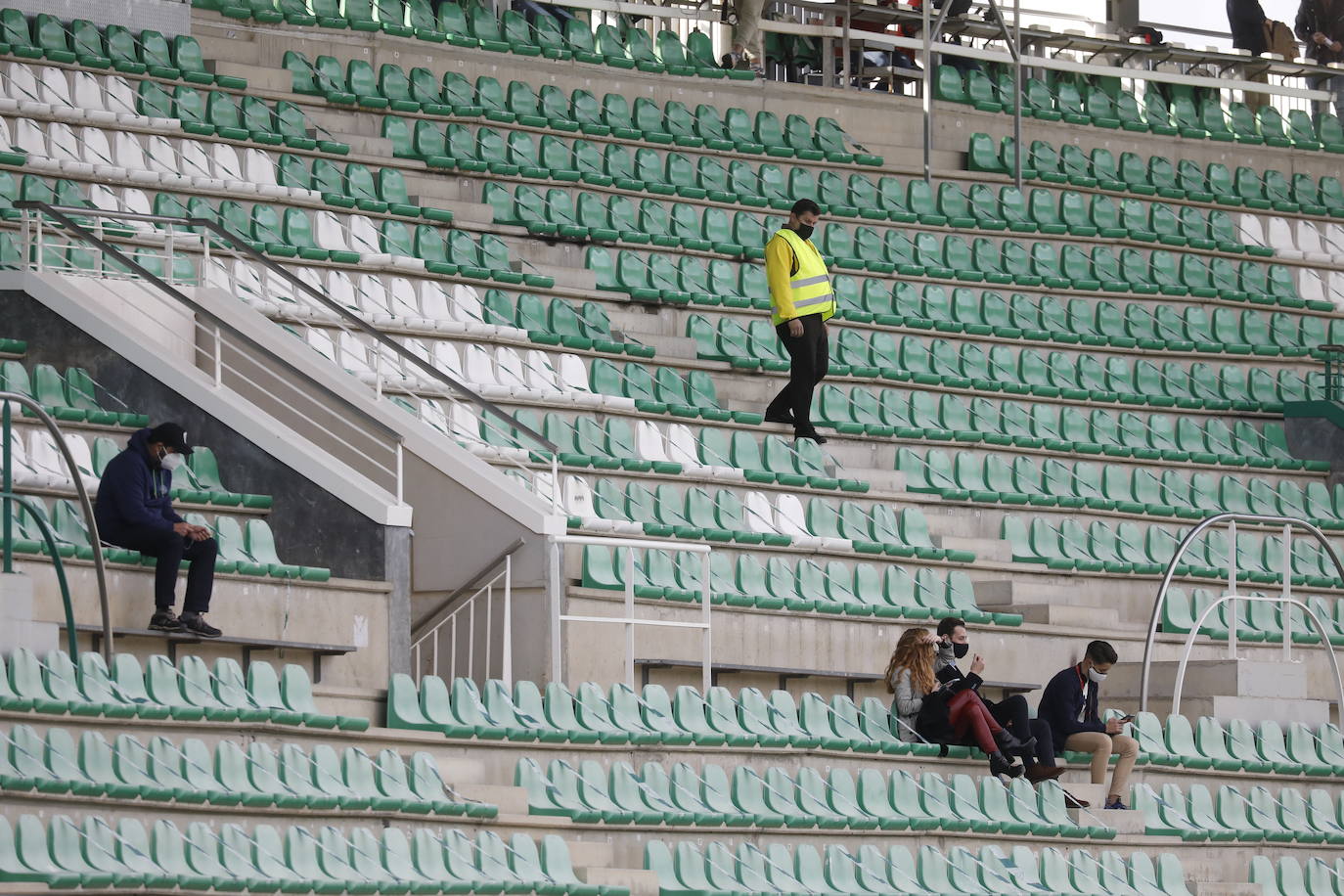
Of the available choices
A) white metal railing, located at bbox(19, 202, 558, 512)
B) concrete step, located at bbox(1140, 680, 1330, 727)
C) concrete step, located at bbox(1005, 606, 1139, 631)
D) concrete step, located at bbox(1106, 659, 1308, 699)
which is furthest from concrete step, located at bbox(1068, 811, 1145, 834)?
white metal railing, located at bbox(19, 202, 558, 512)

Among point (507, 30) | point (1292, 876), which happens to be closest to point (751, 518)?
point (1292, 876)

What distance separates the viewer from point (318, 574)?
35.8 ft

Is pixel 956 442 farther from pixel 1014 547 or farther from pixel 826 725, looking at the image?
pixel 826 725

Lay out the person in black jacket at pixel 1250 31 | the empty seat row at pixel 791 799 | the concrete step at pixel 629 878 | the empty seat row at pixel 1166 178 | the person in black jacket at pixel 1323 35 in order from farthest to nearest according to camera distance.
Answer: the person in black jacket at pixel 1323 35, the person in black jacket at pixel 1250 31, the empty seat row at pixel 1166 178, the empty seat row at pixel 791 799, the concrete step at pixel 629 878

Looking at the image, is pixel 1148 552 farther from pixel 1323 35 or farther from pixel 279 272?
pixel 1323 35

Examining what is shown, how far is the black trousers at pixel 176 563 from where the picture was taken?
10.2 metres

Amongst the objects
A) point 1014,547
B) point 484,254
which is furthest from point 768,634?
point 484,254

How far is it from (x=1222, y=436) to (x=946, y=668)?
19.6 feet

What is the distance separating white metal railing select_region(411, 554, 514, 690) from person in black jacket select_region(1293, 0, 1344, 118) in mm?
11885

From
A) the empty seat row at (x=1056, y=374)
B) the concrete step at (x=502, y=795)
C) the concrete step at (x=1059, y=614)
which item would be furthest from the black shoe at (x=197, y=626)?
the empty seat row at (x=1056, y=374)

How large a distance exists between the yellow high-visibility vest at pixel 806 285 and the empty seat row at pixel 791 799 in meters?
3.49

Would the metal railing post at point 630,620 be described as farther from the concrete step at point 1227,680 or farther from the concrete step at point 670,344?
the concrete step at point 670,344

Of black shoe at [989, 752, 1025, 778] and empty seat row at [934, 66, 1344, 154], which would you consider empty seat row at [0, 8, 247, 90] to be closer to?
empty seat row at [934, 66, 1344, 154]

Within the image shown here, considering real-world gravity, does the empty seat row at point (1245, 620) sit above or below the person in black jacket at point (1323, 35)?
below
